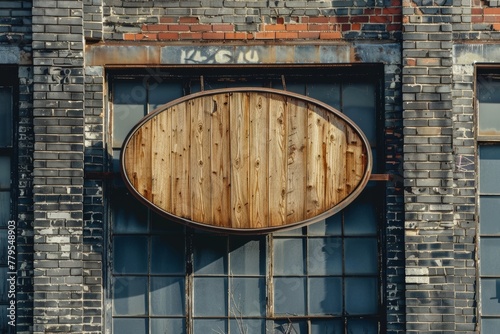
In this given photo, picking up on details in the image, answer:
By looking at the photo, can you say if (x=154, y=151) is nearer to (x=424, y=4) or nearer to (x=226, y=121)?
(x=226, y=121)

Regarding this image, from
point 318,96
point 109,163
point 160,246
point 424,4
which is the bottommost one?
point 160,246

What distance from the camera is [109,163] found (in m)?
8.16

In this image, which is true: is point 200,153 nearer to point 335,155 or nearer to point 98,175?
point 98,175

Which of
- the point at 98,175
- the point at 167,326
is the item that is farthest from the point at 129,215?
the point at 167,326

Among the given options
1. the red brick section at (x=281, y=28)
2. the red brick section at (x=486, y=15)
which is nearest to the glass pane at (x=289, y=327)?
the red brick section at (x=281, y=28)

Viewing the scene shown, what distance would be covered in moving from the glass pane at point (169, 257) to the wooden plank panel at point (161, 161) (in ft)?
1.83

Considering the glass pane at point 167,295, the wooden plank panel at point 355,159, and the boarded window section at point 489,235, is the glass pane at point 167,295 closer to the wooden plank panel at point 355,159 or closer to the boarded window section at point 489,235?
the wooden plank panel at point 355,159

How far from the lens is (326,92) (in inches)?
326

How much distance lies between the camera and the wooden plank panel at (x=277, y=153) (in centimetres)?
771

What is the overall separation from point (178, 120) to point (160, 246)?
1.27m

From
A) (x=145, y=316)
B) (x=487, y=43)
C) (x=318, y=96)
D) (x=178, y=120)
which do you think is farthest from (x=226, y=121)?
(x=487, y=43)

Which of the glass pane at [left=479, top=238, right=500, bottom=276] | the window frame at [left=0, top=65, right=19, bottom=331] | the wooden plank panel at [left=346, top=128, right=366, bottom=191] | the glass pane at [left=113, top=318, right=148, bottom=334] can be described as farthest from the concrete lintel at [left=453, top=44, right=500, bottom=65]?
the window frame at [left=0, top=65, right=19, bottom=331]

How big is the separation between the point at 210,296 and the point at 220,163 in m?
1.32

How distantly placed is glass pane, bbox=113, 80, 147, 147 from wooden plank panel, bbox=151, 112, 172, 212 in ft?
1.95
